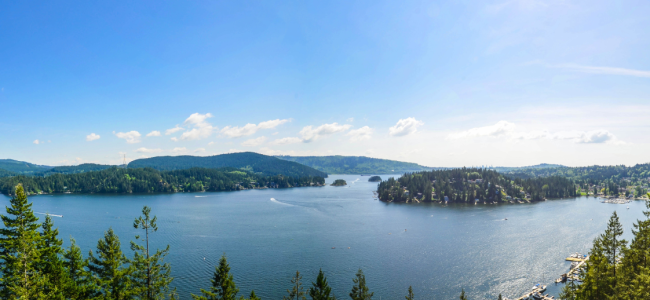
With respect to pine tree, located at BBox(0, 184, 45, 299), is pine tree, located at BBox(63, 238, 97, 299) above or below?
below

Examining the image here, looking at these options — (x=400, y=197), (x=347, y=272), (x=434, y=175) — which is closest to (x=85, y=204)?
(x=347, y=272)

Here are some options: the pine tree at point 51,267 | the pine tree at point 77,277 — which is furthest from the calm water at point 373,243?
the pine tree at point 51,267

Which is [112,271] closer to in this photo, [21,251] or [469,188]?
[21,251]

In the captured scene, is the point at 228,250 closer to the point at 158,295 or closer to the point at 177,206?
the point at 158,295

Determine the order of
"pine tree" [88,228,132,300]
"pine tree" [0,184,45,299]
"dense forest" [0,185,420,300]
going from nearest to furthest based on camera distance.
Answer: "pine tree" [0,184,45,299]
"dense forest" [0,185,420,300]
"pine tree" [88,228,132,300]

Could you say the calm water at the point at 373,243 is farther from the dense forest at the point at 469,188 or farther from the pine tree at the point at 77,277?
the dense forest at the point at 469,188

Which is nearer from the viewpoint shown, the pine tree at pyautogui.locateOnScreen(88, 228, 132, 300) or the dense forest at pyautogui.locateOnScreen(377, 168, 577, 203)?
the pine tree at pyautogui.locateOnScreen(88, 228, 132, 300)

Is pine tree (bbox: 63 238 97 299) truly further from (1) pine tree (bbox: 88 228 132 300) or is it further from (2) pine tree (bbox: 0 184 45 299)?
(2) pine tree (bbox: 0 184 45 299)

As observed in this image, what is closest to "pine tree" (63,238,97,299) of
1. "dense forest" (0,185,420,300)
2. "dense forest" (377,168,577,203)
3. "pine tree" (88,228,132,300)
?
"dense forest" (0,185,420,300)
